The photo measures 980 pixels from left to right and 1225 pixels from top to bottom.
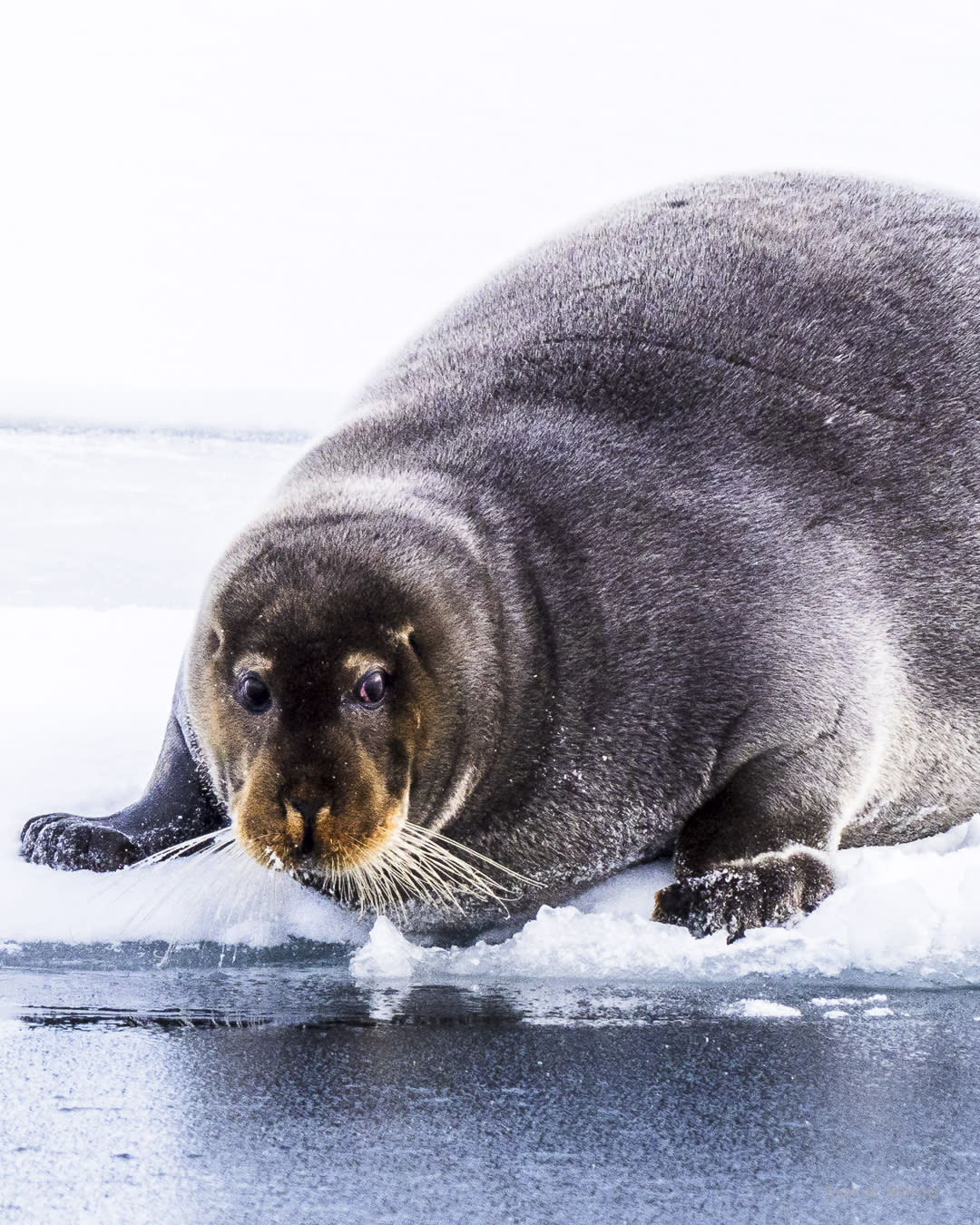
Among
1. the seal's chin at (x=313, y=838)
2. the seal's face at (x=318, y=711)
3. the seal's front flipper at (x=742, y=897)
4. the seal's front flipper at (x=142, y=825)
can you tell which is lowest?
the seal's front flipper at (x=142, y=825)

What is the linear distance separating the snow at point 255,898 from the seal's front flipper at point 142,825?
63 mm

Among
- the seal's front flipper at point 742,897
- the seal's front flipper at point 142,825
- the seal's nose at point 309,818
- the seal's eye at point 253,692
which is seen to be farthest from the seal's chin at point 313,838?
the seal's front flipper at point 142,825

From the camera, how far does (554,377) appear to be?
381 cm

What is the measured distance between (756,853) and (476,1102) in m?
1.32

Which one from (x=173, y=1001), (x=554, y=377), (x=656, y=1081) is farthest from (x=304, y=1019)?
(x=554, y=377)

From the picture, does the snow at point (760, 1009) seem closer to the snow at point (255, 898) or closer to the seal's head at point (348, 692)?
the snow at point (255, 898)

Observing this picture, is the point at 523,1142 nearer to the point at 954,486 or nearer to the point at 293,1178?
the point at 293,1178

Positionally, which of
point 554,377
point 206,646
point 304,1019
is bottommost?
point 304,1019

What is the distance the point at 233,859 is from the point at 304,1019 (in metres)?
0.86

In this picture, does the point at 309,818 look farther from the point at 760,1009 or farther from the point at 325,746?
the point at 760,1009

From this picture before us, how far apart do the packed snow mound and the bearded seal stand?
0.09 metres

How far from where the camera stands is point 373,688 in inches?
124

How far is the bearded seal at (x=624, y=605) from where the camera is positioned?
321 centimetres

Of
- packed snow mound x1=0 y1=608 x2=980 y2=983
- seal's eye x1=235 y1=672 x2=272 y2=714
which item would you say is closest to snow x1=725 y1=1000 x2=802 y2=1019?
packed snow mound x1=0 y1=608 x2=980 y2=983
